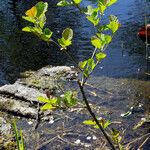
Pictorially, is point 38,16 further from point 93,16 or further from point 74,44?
point 74,44

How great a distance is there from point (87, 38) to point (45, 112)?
17.8 feet

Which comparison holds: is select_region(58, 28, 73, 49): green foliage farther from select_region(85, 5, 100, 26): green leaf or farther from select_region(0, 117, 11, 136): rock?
select_region(0, 117, 11, 136): rock

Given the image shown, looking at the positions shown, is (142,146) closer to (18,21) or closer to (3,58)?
(3,58)

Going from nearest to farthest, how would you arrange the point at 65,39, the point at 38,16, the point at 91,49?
the point at 38,16
the point at 65,39
the point at 91,49

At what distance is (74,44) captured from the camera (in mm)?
10461

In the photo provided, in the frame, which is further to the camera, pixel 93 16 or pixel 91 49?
pixel 91 49

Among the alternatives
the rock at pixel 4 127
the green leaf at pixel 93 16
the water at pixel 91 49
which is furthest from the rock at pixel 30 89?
the green leaf at pixel 93 16

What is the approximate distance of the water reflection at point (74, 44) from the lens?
8949mm

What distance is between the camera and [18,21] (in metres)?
13.5

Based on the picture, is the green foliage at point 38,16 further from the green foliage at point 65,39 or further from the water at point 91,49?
the water at point 91,49

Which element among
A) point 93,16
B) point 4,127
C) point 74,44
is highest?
point 93,16

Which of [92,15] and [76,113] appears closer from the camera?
[92,15]

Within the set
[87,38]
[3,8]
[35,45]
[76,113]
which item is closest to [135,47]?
[87,38]

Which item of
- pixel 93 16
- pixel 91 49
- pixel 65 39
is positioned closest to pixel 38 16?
pixel 65 39
